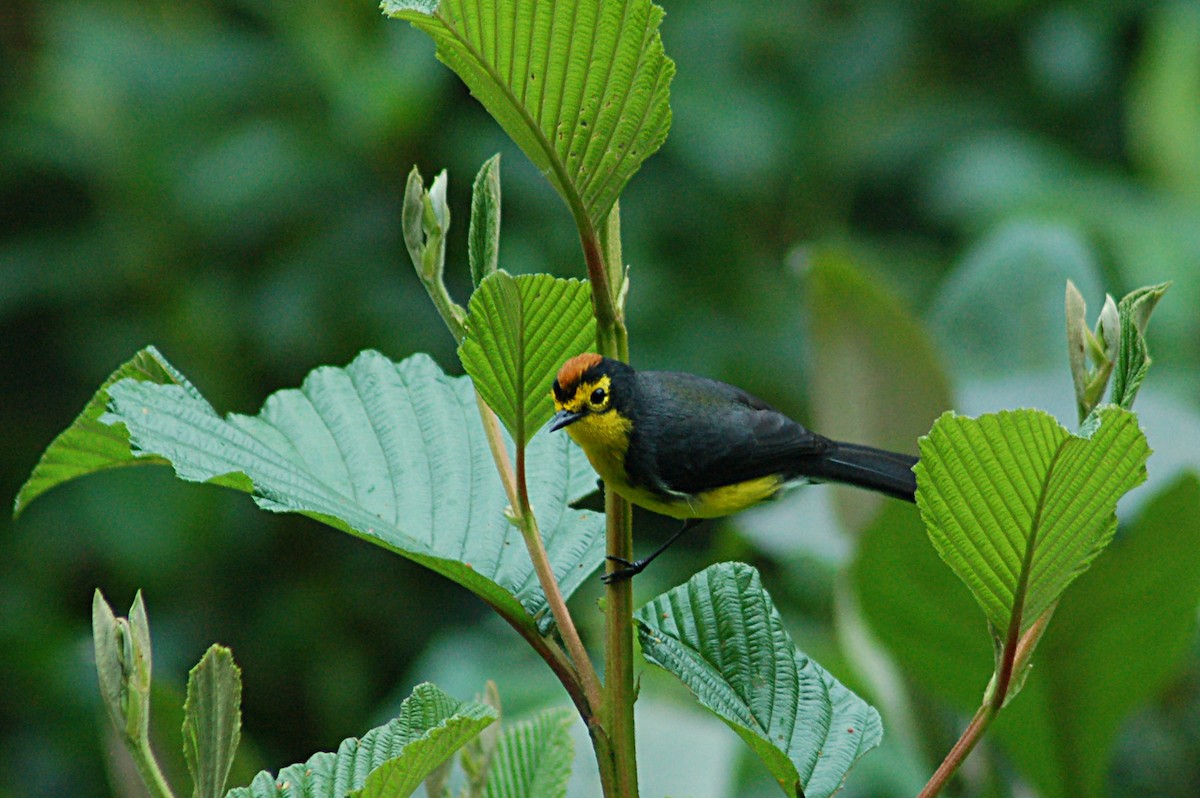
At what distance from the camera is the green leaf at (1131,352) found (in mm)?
729

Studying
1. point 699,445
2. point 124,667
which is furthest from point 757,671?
point 699,445

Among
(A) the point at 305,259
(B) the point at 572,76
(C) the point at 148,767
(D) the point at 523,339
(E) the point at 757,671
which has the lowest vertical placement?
(C) the point at 148,767

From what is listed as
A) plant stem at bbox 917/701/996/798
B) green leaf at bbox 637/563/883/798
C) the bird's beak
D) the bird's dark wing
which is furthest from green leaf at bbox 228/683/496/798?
the bird's dark wing

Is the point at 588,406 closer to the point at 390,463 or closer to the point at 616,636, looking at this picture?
the point at 390,463

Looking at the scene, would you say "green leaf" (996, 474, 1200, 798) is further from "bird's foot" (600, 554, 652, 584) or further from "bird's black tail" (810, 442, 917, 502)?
"bird's foot" (600, 554, 652, 584)

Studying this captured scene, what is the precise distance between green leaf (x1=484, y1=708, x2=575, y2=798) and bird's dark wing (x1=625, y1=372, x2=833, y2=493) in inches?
17.8

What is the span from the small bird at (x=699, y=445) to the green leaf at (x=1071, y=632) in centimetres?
9

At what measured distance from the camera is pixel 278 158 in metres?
3.36

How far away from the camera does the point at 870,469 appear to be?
4.86ft

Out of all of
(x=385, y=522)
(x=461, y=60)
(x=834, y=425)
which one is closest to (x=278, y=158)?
(x=834, y=425)

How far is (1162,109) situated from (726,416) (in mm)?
2479

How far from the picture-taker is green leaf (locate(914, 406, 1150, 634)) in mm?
669

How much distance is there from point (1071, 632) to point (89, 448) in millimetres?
1001

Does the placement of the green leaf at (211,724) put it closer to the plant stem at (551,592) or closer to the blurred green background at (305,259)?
the plant stem at (551,592)
